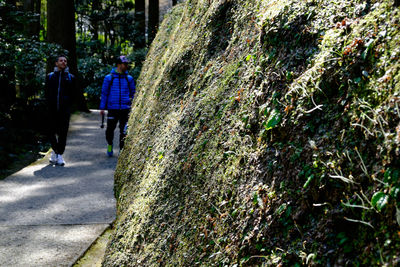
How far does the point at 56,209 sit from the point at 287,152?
6.03m

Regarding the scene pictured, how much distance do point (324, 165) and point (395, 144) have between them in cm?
37

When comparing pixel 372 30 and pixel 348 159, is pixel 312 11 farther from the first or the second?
pixel 348 159

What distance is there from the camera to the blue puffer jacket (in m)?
10.6

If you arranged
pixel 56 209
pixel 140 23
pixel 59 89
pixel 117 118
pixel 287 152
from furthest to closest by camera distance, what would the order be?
pixel 140 23 → pixel 117 118 → pixel 59 89 → pixel 56 209 → pixel 287 152

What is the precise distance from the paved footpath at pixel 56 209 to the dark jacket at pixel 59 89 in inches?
57.4

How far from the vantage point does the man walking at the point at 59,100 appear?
10.3 metres

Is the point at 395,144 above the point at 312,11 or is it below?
below

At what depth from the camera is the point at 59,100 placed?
10430mm

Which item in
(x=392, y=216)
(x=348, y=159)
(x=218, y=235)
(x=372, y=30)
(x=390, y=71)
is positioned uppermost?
(x=372, y=30)

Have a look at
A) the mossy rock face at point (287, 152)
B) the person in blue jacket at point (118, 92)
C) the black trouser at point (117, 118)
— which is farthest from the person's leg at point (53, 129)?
the mossy rock face at point (287, 152)

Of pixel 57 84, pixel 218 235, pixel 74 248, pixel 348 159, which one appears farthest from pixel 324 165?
pixel 57 84

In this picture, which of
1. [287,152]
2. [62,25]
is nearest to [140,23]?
[62,25]

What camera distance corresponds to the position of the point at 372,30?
1983 millimetres

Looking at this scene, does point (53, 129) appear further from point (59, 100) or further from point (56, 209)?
point (56, 209)
